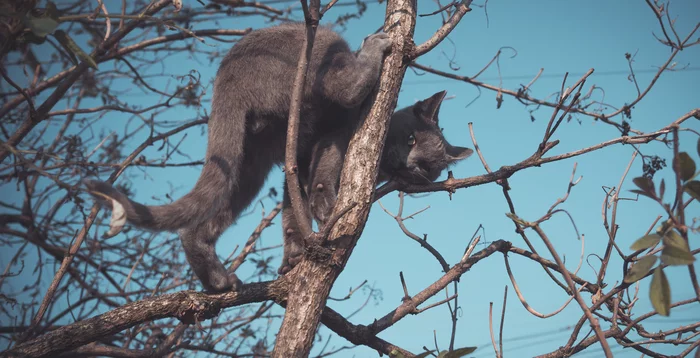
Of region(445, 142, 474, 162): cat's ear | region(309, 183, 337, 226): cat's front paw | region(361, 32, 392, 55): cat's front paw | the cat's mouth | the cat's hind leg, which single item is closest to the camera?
region(361, 32, 392, 55): cat's front paw

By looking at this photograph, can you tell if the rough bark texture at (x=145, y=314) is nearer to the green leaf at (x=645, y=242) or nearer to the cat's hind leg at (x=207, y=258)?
the cat's hind leg at (x=207, y=258)

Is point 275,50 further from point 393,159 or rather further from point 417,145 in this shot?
point 417,145

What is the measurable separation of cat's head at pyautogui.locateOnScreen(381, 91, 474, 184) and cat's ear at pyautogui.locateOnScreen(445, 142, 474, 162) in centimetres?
4

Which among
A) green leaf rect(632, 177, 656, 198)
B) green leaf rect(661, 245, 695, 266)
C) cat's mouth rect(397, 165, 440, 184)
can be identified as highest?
cat's mouth rect(397, 165, 440, 184)

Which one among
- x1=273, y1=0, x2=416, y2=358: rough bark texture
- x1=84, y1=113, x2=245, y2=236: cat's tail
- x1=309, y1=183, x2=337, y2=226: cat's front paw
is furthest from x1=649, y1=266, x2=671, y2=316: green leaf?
x1=309, y1=183, x2=337, y2=226: cat's front paw

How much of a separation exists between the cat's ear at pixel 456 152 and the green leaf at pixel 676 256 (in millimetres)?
2580

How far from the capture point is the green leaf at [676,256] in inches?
60.3

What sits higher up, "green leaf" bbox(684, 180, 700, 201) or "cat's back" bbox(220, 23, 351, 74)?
"cat's back" bbox(220, 23, 351, 74)

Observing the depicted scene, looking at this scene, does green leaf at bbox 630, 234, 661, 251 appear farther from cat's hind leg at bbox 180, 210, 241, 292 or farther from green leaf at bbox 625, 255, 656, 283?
cat's hind leg at bbox 180, 210, 241, 292

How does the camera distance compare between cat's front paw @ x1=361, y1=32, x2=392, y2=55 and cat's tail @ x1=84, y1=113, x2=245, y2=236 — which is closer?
cat's tail @ x1=84, y1=113, x2=245, y2=236

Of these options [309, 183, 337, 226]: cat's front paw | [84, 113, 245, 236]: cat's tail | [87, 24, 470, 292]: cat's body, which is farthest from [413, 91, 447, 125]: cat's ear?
[84, 113, 245, 236]: cat's tail

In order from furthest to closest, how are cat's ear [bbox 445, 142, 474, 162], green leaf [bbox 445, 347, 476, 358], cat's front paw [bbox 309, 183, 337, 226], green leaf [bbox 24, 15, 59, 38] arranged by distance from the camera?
cat's ear [bbox 445, 142, 474, 162]
cat's front paw [bbox 309, 183, 337, 226]
green leaf [bbox 445, 347, 476, 358]
green leaf [bbox 24, 15, 59, 38]

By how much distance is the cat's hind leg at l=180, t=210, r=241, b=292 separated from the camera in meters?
3.00

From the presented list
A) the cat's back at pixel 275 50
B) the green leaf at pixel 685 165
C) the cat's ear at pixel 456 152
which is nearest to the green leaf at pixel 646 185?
the green leaf at pixel 685 165
